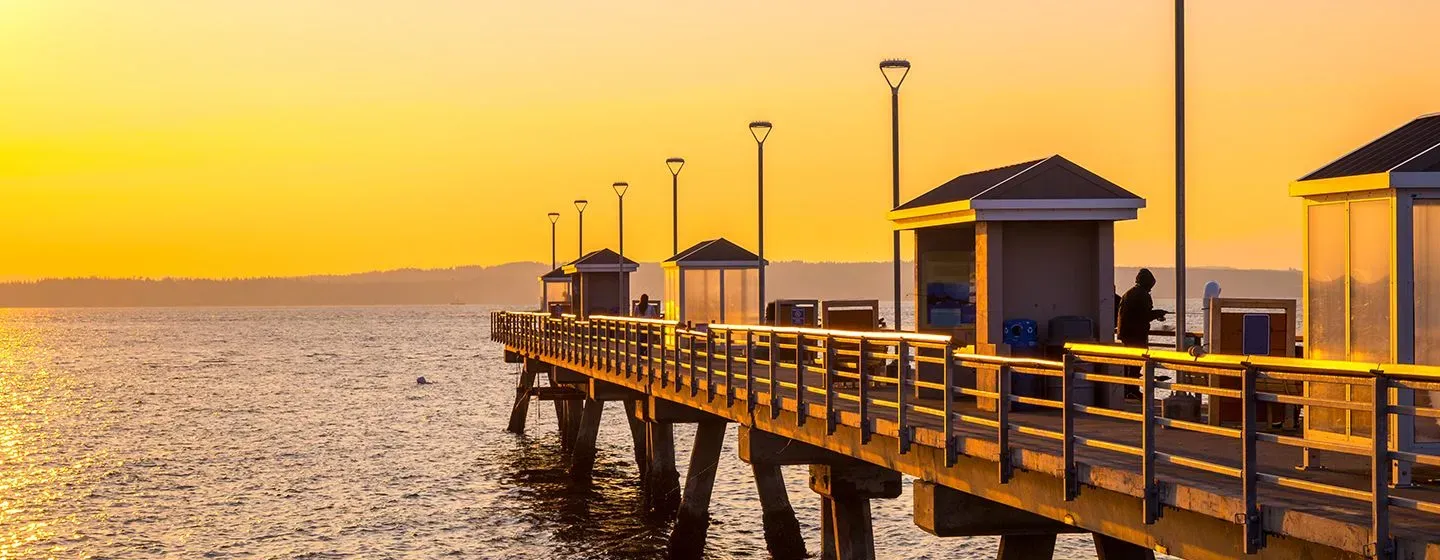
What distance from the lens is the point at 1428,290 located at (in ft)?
34.5

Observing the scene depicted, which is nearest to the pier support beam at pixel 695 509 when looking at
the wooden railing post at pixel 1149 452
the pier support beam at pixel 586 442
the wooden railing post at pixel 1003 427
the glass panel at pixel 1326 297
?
the pier support beam at pixel 586 442

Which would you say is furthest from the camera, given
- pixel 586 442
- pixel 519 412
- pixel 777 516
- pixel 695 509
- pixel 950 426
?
pixel 519 412

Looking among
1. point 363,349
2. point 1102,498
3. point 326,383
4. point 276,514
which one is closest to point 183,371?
point 326,383

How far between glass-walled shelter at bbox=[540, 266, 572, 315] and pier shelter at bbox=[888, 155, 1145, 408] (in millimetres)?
45751

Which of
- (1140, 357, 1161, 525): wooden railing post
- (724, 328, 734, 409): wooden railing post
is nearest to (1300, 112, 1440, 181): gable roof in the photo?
(1140, 357, 1161, 525): wooden railing post

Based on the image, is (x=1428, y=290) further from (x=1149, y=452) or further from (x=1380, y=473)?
(x=1380, y=473)

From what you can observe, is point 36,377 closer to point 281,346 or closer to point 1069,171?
point 281,346


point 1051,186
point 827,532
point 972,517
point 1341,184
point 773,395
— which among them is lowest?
point 827,532

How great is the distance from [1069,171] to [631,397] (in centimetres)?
1707

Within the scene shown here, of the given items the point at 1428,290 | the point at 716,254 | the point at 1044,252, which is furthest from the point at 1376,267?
the point at 716,254

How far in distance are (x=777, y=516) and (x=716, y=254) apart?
1039 centimetres

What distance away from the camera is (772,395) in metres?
18.4

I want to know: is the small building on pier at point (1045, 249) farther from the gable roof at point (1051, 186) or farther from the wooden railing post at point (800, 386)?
the wooden railing post at point (800, 386)

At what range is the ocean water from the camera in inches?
1238
